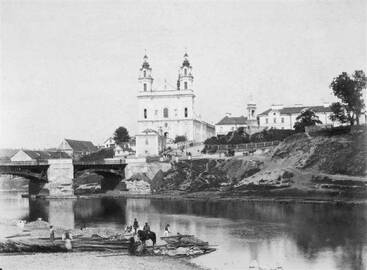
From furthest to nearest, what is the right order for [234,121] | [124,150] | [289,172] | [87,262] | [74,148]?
[74,148] < [234,121] < [124,150] < [289,172] < [87,262]

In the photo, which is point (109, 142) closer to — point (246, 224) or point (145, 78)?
point (145, 78)

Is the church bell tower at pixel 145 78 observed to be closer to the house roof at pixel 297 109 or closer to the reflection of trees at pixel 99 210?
the house roof at pixel 297 109

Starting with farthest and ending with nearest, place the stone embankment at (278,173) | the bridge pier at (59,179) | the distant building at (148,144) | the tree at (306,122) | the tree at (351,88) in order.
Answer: the distant building at (148,144)
the tree at (306,122)
the bridge pier at (59,179)
the tree at (351,88)
the stone embankment at (278,173)

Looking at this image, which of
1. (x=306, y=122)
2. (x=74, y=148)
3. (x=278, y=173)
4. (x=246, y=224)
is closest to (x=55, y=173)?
(x=278, y=173)

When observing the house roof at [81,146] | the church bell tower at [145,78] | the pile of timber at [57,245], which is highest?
the church bell tower at [145,78]

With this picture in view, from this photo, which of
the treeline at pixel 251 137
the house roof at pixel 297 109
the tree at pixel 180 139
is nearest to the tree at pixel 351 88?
the treeline at pixel 251 137

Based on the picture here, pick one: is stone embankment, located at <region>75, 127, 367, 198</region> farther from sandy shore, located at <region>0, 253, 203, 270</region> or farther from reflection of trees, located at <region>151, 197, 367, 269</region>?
sandy shore, located at <region>0, 253, 203, 270</region>

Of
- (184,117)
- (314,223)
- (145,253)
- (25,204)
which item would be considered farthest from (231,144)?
(145,253)
